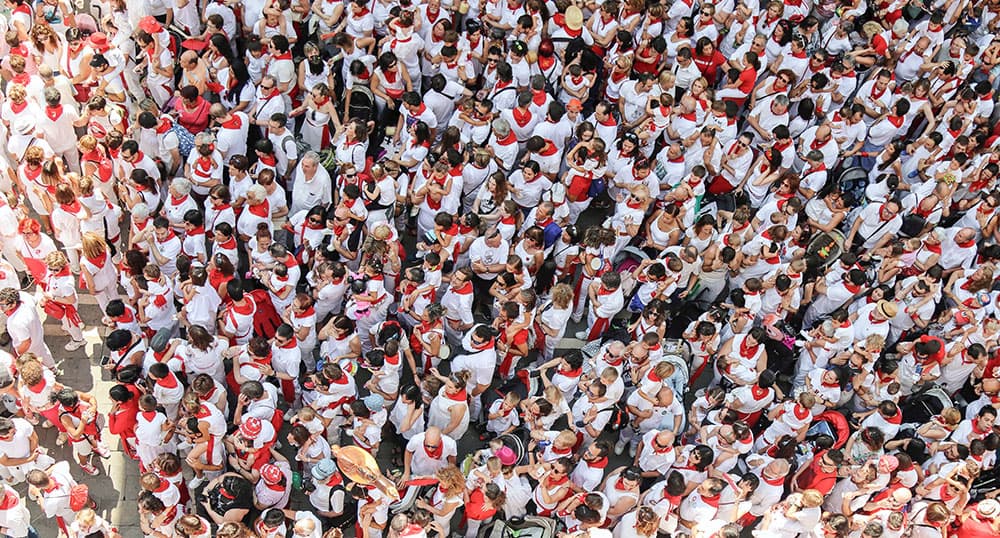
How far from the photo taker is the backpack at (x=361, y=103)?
43.5 feet

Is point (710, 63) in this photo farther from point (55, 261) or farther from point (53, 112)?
point (55, 261)

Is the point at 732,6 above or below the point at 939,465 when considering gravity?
above

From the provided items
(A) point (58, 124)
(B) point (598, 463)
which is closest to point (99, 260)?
(A) point (58, 124)


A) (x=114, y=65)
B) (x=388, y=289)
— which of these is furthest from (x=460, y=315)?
(x=114, y=65)

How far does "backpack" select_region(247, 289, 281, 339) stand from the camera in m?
11.1

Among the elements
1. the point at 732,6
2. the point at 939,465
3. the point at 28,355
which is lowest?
the point at 939,465

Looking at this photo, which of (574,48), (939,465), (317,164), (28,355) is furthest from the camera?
(574,48)

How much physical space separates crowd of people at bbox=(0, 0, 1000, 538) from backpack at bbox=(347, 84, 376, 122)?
0.06 metres

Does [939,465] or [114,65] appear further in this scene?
[114,65]

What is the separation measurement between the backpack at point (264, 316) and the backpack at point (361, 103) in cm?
333

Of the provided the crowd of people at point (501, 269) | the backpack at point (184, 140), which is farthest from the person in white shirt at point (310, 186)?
the backpack at point (184, 140)

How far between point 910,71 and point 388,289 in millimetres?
8911

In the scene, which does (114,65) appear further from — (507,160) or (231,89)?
(507,160)

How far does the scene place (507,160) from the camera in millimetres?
12766
